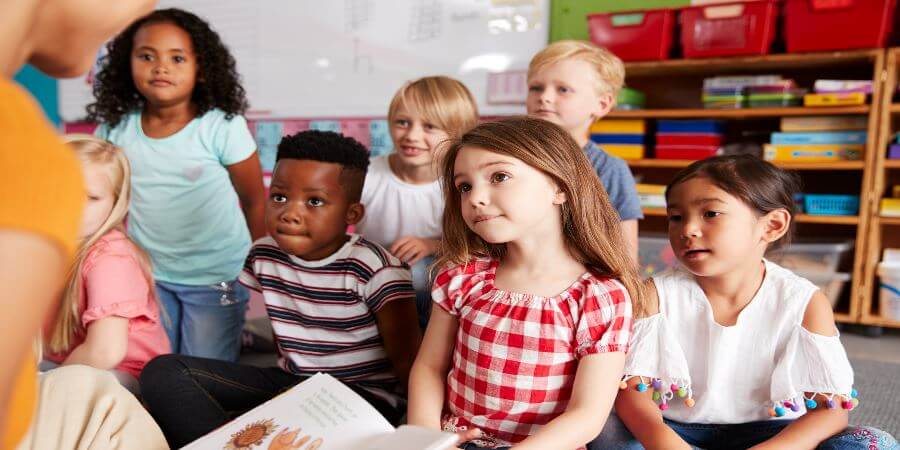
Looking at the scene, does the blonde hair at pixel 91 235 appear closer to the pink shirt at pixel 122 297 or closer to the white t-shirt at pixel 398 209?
the pink shirt at pixel 122 297

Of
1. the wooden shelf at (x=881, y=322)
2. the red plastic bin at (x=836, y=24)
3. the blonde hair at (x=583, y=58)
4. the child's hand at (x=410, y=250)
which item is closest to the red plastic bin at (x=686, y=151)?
the red plastic bin at (x=836, y=24)

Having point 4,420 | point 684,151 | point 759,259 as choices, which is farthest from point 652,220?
point 4,420

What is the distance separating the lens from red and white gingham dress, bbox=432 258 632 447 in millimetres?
1046

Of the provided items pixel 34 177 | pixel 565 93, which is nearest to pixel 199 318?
pixel 565 93

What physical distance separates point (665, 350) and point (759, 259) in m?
0.24

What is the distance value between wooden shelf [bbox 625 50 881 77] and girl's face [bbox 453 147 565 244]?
79.8 inches

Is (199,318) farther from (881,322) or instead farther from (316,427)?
(881,322)

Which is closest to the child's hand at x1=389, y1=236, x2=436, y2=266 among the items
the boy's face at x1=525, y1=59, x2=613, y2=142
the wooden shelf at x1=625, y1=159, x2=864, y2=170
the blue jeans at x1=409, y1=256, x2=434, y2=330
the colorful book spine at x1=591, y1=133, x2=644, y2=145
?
the blue jeans at x1=409, y1=256, x2=434, y2=330

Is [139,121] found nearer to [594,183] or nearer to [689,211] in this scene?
[594,183]

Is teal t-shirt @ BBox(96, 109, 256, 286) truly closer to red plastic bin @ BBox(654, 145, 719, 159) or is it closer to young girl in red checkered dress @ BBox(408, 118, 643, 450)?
young girl in red checkered dress @ BBox(408, 118, 643, 450)

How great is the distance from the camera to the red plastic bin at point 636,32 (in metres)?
2.82

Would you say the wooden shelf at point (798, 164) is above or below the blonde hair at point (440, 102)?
below

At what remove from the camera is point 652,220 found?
322cm

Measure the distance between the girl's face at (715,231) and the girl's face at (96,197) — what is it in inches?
46.9
